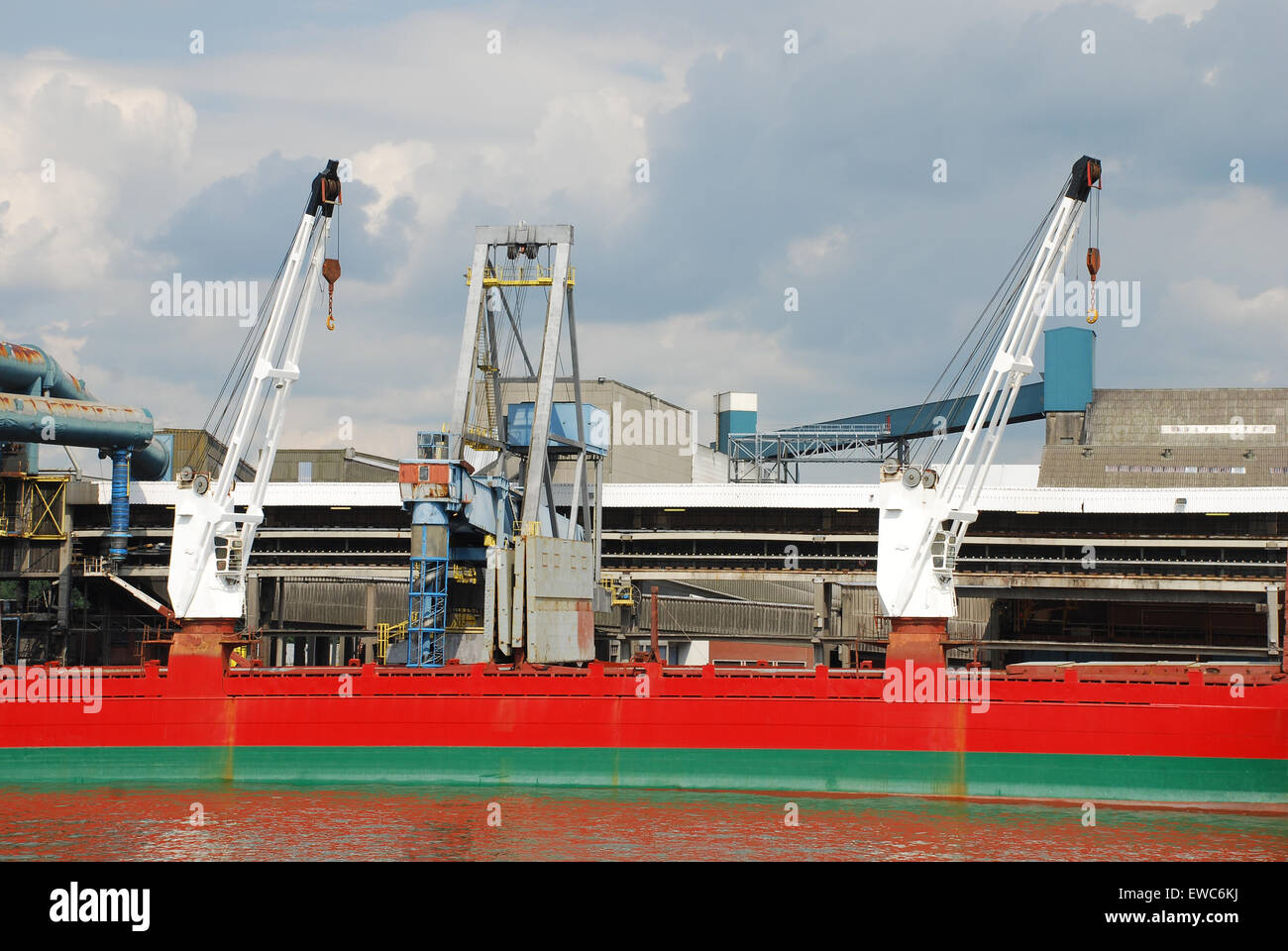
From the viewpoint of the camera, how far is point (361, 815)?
32.9 metres

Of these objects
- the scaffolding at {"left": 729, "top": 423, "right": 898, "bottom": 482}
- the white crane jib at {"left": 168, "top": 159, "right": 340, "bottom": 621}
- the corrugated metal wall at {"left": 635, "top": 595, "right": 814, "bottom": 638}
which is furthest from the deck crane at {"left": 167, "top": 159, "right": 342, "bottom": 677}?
the scaffolding at {"left": 729, "top": 423, "right": 898, "bottom": 482}

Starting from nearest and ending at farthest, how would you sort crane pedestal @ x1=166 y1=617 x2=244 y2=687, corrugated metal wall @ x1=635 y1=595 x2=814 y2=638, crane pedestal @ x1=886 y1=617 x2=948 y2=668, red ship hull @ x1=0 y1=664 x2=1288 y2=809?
red ship hull @ x1=0 y1=664 x2=1288 y2=809 < crane pedestal @ x1=886 y1=617 x2=948 y2=668 < crane pedestal @ x1=166 y1=617 x2=244 y2=687 < corrugated metal wall @ x1=635 y1=595 x2=814 y2=638

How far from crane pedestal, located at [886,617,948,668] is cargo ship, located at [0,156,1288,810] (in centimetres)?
6

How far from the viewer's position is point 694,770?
3825cm

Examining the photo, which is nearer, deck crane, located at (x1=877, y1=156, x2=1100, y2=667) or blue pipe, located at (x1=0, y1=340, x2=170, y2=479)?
deck crane, located at (x1=877, y1=156, x2=1100, y2=667)

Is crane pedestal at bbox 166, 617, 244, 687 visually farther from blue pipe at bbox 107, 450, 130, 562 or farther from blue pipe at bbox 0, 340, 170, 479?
blue pipe at bbox 107, 450, 130, 562

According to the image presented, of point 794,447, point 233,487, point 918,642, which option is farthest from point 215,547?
point 794,447

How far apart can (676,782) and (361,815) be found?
997cm

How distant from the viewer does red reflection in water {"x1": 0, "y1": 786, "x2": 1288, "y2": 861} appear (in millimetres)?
28031

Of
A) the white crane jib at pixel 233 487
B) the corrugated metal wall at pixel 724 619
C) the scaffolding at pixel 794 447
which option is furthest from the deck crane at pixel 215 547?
the scaffolding at pixel 794 447
